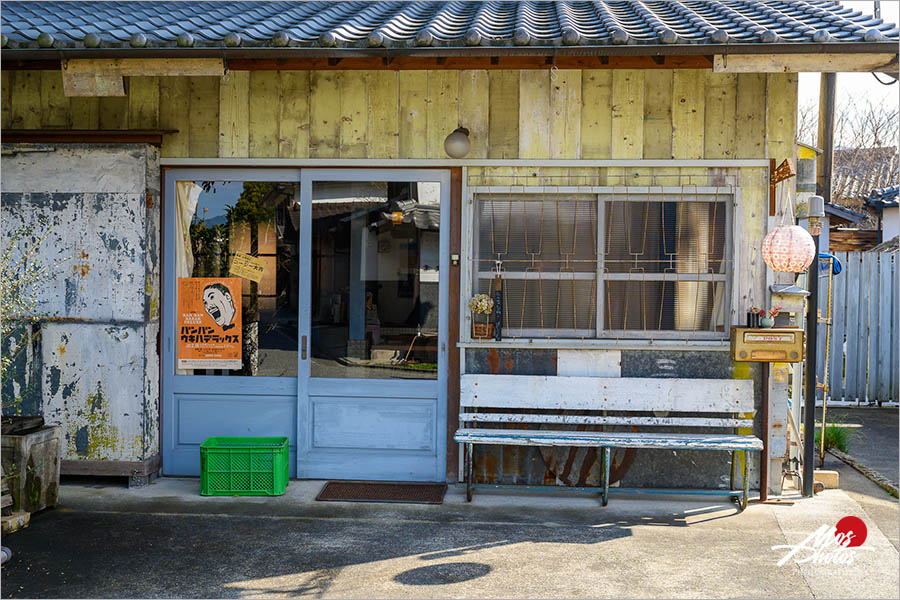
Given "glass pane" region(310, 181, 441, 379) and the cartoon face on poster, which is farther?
the cartoon face on poster

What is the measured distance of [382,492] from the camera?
6227mm

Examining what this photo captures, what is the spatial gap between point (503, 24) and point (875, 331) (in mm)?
7433

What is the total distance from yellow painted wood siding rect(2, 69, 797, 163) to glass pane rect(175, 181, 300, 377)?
33 cm

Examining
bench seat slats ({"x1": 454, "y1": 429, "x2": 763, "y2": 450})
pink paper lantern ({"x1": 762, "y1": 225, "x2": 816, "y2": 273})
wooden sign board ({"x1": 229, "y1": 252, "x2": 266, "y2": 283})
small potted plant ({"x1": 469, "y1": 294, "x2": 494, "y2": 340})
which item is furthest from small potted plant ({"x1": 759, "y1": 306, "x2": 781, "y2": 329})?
wooden sign board ({"x1": 229, "y1": 252, "x2": 266, "y2": 283})

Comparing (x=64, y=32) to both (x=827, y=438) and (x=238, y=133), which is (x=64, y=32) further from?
(x=827, y=438)

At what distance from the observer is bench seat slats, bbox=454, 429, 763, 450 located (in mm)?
5840

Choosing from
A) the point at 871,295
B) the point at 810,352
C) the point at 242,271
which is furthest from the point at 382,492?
the point at 871,295

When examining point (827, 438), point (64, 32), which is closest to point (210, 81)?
point (64, 32)

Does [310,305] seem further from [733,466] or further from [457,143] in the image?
[733,466]

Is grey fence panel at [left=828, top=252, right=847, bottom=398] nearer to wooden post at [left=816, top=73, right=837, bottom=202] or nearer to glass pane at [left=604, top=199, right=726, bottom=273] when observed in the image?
wooden post at [left=816, top=73, right=837, bottom=202]

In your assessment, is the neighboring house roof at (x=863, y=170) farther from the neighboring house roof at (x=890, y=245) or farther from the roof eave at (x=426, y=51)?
the roof eave at (x=426, y=51)

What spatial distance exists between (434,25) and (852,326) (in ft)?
25.2

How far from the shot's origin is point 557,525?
5.55 m

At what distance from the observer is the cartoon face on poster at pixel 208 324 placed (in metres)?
6.62
